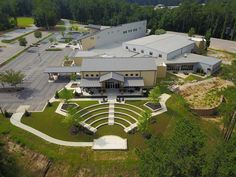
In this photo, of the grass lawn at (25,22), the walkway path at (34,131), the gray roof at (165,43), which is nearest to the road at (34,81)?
the walkway path at (34,131)

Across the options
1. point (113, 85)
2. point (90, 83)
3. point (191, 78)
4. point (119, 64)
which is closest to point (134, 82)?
point (113, 85)

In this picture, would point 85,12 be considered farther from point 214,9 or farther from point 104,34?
point 214,9

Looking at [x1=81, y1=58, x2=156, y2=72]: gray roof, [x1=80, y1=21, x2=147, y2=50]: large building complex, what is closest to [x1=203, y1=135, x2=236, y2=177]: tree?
[x1=81, y1=58, x2=156, y2=72]: gray roof

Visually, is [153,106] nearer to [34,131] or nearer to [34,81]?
[34,131]

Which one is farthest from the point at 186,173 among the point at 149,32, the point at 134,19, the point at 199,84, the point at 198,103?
the point at 134,19

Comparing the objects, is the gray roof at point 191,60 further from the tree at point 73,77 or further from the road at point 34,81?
the road at point 34,81

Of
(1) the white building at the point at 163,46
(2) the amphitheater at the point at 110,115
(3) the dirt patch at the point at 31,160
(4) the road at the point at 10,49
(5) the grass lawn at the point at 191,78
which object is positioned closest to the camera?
(3) the dirt patch at the point at 31,160
